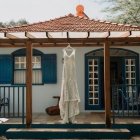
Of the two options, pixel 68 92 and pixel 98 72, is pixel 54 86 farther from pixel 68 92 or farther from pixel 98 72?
pixel 68 92

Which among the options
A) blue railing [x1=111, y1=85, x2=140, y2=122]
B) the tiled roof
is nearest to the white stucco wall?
the tiled roof

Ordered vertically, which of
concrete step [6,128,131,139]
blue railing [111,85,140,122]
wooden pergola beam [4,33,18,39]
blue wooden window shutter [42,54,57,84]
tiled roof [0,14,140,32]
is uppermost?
tiled roof [0,14,140,32]

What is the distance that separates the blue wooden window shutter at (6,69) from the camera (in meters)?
13.1

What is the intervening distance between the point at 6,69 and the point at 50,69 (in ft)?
5.82

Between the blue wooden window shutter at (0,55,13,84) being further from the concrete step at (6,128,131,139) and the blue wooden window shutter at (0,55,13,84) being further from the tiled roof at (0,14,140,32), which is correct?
the concrete step at (6,128,131,139)

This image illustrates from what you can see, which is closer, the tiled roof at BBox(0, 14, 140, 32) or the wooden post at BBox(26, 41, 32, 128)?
the wooden post at BBox(26, 41, 32, 128)

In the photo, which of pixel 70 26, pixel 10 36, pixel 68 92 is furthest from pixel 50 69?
pixel 10 36

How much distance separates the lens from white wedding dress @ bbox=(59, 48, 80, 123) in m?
9.94

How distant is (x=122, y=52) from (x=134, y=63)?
65 cm

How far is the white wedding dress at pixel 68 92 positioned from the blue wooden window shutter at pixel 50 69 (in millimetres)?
3148

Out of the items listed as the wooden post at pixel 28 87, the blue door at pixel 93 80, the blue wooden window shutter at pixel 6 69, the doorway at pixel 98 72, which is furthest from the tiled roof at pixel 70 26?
the wooden post at pixel 28 87

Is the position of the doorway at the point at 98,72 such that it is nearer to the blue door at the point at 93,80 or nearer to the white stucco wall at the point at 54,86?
the blue door at the point at 93,80

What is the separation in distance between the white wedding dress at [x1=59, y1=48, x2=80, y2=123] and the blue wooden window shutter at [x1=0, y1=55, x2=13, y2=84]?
154 inches

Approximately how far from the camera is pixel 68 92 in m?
9.98
